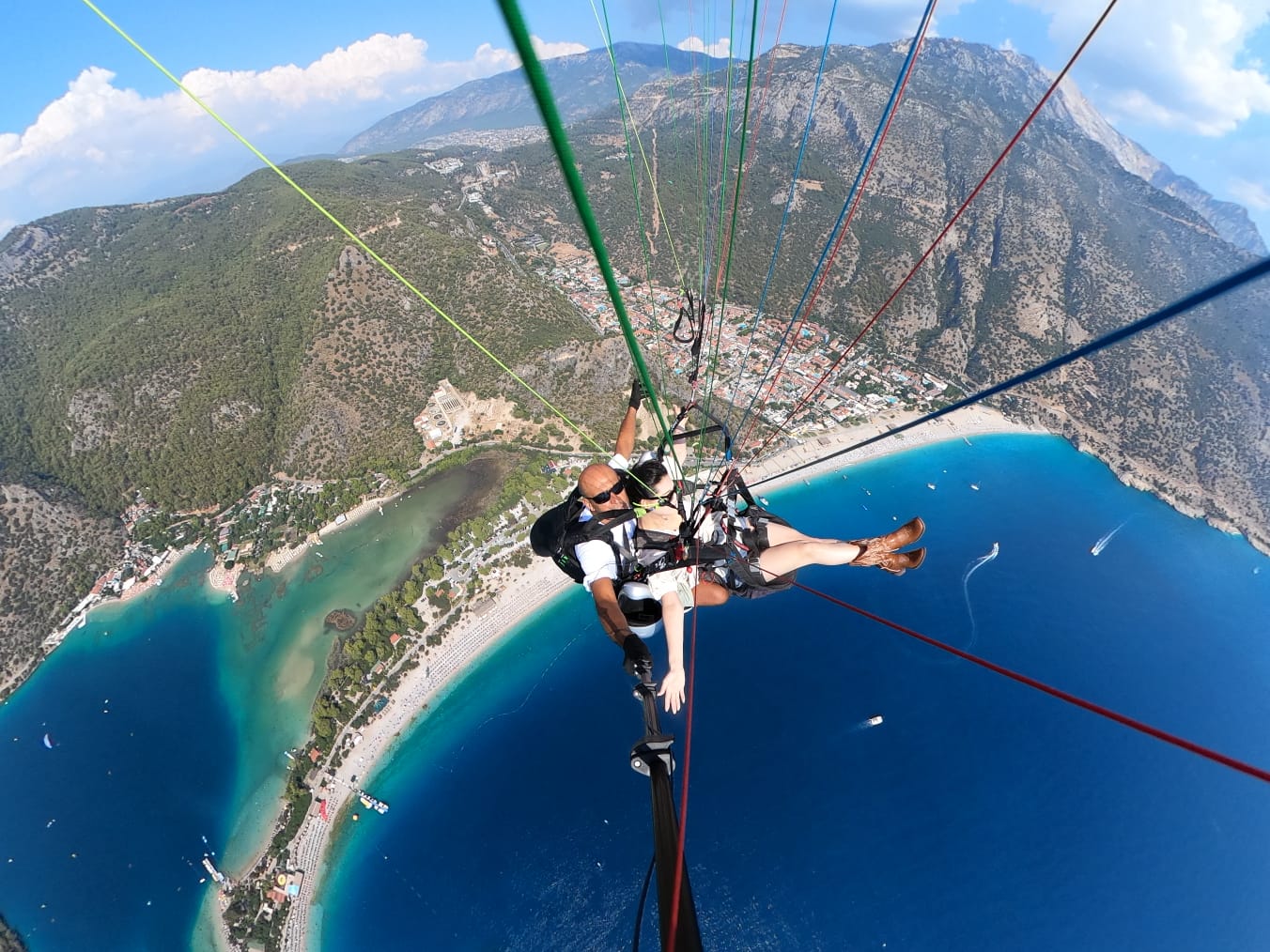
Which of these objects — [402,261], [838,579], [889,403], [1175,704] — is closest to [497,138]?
[402,261]

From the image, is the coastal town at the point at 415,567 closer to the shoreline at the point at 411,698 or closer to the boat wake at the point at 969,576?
the shoreline at the point at 411,698

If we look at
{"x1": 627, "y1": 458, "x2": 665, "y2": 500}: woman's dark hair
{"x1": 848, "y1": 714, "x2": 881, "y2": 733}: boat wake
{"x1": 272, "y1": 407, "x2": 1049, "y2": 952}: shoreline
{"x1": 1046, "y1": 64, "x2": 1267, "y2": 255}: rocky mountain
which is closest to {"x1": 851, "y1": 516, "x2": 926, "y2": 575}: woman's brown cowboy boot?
{"x1": 627, "y1": 458, "x2": 665, "y2": 500}: woman's dark hair

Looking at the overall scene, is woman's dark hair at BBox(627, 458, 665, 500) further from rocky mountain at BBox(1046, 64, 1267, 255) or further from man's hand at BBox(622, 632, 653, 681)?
rocky mountain at BBox(1046, 64, 1267, 255)

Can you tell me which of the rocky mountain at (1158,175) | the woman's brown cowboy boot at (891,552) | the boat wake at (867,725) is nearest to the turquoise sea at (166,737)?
the boat wake at (867,725)

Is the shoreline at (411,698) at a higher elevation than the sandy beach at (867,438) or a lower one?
lower

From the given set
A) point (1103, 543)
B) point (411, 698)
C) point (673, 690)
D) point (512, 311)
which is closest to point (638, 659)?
point (673, 690)

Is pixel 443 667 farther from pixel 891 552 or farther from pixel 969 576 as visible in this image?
pixel 969 576
